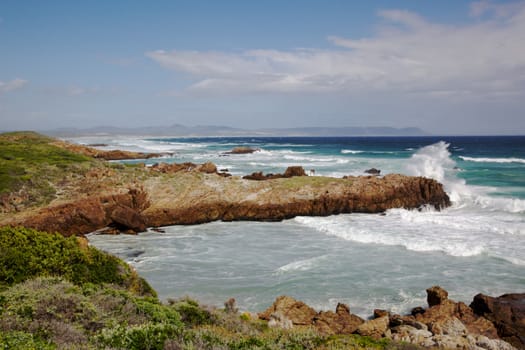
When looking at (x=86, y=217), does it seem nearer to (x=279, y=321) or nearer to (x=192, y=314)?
(x=192, y=314)

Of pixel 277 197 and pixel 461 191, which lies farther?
pixel 461 191

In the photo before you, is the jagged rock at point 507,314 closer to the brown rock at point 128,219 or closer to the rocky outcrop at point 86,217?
the brown rock at point 128,219

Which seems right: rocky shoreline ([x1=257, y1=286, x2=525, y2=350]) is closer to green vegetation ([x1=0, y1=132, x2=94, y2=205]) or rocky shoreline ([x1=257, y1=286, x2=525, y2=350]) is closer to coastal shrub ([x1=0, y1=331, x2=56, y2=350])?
coastal shrub ([x1=0, y1=331, x2=56, y2=350])

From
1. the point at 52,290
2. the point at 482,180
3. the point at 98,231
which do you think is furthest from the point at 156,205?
the point at 482,180

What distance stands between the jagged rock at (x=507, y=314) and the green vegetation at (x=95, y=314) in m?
4.26

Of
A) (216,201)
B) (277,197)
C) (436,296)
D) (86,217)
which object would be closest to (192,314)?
(436,296)

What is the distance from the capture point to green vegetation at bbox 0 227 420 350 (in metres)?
6.69

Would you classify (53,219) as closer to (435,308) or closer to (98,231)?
(98,231)

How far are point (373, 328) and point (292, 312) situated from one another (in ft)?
7.39

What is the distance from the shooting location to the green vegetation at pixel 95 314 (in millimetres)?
6688

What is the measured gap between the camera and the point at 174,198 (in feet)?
85.0

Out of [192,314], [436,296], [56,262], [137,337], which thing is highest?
[56,262]

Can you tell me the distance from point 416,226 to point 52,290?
19855mm

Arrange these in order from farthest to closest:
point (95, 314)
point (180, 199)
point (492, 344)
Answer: point (180, 199)
point (492, 344)
point (95, 314)
